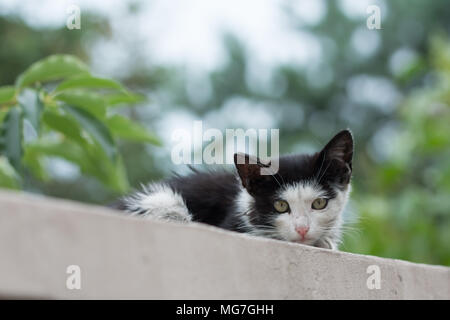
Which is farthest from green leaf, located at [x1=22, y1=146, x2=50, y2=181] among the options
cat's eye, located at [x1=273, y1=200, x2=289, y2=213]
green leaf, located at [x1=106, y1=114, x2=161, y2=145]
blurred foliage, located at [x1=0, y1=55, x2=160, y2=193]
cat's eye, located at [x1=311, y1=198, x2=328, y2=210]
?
cat's eye, located at [x1=311, y1=198, x2=328, y2=210]

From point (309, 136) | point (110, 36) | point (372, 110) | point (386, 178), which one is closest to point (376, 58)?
point (372, 110)

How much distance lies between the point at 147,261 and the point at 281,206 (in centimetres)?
99

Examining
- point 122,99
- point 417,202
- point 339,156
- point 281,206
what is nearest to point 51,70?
point 122,99

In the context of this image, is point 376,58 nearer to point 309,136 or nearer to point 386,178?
point 309,136

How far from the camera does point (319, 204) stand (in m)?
1.93

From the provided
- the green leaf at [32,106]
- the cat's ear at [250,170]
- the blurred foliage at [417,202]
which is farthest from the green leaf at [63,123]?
the blurred foliage at [417,202]

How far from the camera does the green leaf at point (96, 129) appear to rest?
1443 millimetres

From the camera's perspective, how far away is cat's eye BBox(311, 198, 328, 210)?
6.29 feet

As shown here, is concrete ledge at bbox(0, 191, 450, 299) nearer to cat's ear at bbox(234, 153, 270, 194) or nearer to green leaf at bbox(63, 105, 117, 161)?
green leaf at bbox(63, 105, 117, 161)

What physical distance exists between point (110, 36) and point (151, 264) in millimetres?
8300

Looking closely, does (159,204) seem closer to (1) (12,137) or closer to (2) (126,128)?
(2) (126,128)

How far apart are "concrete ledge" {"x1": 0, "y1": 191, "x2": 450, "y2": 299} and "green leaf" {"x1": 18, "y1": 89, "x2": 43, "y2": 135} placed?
40cm

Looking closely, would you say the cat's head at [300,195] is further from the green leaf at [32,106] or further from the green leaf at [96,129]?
the green leaf at [32,106]

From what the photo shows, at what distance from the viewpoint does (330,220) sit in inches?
76.2
